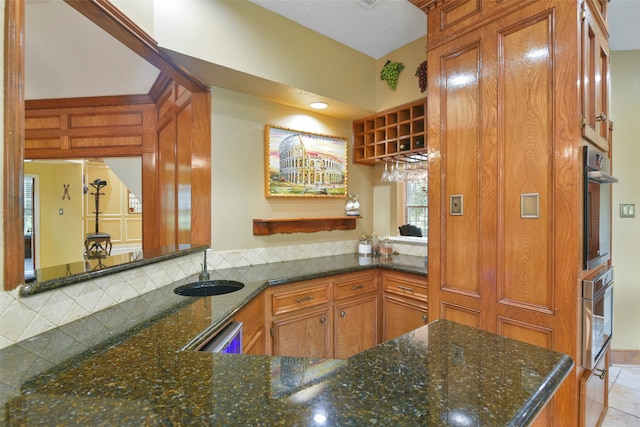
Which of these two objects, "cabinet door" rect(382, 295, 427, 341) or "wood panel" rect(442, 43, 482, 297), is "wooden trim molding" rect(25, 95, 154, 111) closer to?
"wood panel" rect(442, 43, 482, 297)

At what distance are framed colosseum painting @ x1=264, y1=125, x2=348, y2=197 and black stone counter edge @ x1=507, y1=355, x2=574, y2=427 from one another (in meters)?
2.21

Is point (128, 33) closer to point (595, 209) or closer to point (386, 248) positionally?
point (386, 248)

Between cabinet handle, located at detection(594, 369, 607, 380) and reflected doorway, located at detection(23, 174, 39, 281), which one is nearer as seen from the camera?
cabinet handle, located at detection(594, 369, 607, 380)

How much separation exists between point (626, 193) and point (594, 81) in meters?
1.66

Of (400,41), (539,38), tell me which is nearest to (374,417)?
(539,38)

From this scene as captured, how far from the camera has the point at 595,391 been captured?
172 cm

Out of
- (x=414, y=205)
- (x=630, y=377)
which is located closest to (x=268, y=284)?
(x=630, y=377)

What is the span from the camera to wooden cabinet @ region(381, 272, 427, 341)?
2.33m

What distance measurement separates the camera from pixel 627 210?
2.67 metres

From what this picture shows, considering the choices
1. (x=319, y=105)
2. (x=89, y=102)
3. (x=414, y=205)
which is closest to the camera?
(x=319, y=105)

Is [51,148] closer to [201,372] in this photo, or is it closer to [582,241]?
[201,372]

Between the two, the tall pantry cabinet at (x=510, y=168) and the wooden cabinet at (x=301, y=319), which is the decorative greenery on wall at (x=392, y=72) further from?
the wooden cabinet at (x=301, y=319)

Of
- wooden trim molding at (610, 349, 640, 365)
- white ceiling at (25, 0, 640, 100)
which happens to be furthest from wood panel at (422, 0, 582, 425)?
wooden trim molding at (610, 349, 640, 365)

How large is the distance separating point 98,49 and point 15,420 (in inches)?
108
